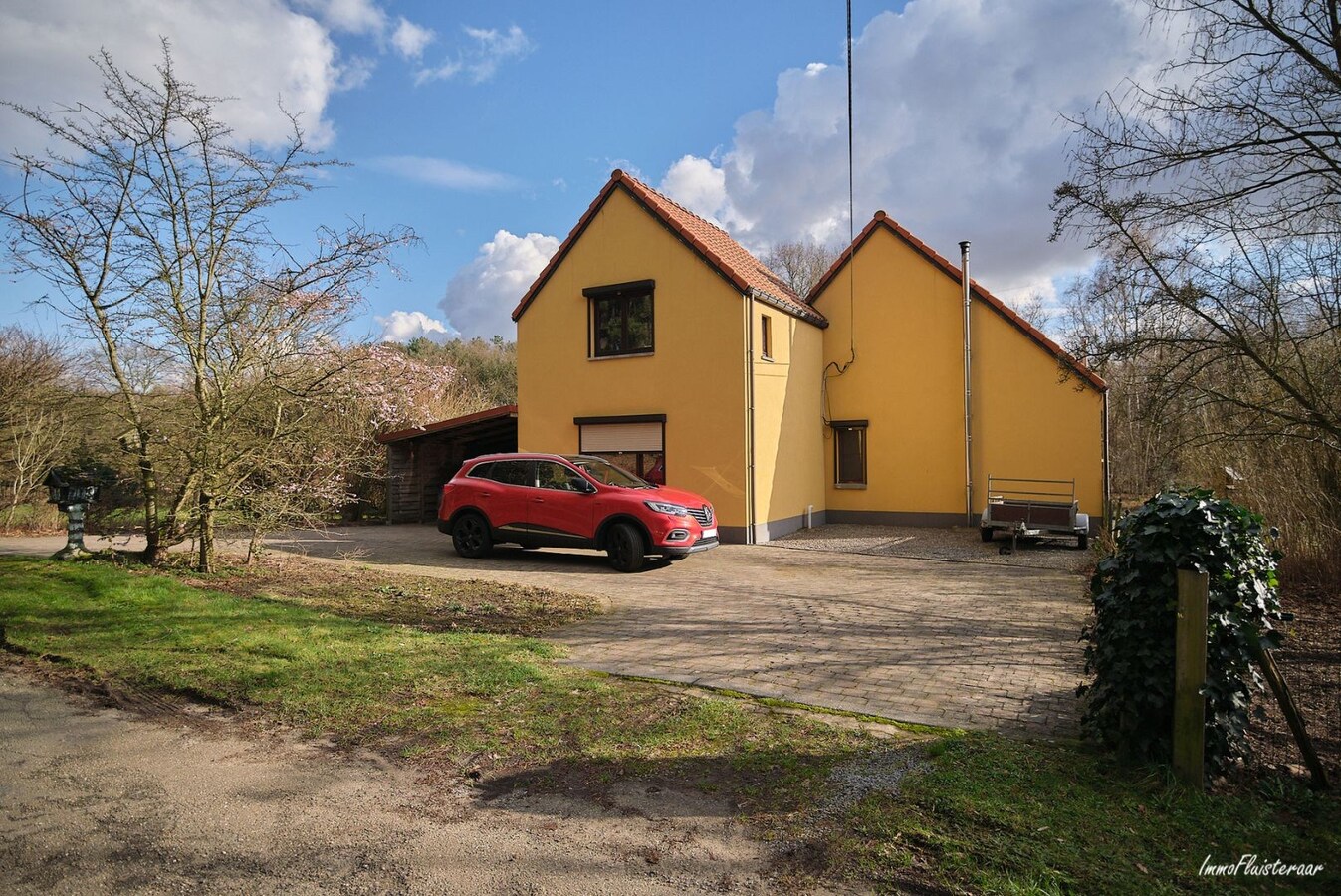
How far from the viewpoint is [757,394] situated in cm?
1500

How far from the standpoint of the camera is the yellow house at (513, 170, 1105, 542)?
49.5 ft

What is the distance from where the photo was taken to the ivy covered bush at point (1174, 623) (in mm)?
3764

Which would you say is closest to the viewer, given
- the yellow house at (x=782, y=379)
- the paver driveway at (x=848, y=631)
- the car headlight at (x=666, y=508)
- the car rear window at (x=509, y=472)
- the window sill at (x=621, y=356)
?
the paver driveway at (x=848, y=631)

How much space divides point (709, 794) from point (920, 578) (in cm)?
788

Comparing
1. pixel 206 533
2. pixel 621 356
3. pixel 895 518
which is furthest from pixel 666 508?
pixel 895 518

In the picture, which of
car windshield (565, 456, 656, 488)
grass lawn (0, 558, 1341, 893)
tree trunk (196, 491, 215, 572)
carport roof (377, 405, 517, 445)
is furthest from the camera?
carport roof (377, 405, 517, 445)

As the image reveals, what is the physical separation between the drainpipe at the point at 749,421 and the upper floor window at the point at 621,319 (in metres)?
2.37

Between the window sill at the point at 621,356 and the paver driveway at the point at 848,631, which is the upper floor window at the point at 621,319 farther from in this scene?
the paver driveway at the point at 848,631

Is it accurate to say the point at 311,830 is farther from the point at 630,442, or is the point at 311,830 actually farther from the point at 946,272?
the point at 946,272

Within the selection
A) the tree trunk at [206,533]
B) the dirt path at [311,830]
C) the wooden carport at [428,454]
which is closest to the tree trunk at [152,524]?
the tree trunk at [206,533]

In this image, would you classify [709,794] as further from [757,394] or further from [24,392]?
[24,392]

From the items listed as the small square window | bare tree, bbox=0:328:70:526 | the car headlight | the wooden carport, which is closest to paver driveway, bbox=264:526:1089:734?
the car headlight

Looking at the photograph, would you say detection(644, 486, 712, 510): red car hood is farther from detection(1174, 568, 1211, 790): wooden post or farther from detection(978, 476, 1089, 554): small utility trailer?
detection(1174, 568, 1211, 790): wooden post

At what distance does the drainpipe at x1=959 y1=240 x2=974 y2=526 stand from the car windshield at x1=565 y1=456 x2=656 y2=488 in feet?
27.5
